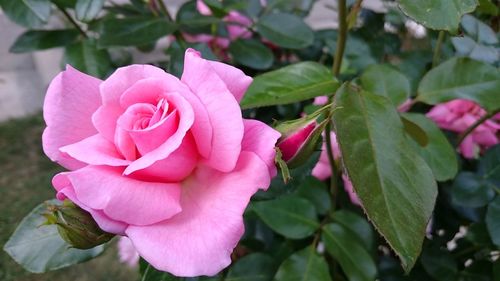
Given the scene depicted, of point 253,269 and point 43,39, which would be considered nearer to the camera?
point 253,269

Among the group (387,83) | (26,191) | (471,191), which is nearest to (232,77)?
(387,83)

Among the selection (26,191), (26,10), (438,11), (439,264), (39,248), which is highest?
(438,11)

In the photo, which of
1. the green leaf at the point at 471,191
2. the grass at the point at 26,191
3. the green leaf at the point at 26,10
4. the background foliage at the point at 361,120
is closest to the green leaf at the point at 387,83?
the background foliage at the point at 361,120

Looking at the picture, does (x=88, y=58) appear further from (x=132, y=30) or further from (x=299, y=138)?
(x=299, y=138)

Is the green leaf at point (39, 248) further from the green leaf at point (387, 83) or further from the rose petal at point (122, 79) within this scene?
the green leaf at point (387, 83)

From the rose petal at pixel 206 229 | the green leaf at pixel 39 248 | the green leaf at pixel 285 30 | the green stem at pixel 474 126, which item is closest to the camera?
the rose petal at pixel 206 229

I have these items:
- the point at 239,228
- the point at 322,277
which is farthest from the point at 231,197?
the point at 322,277
